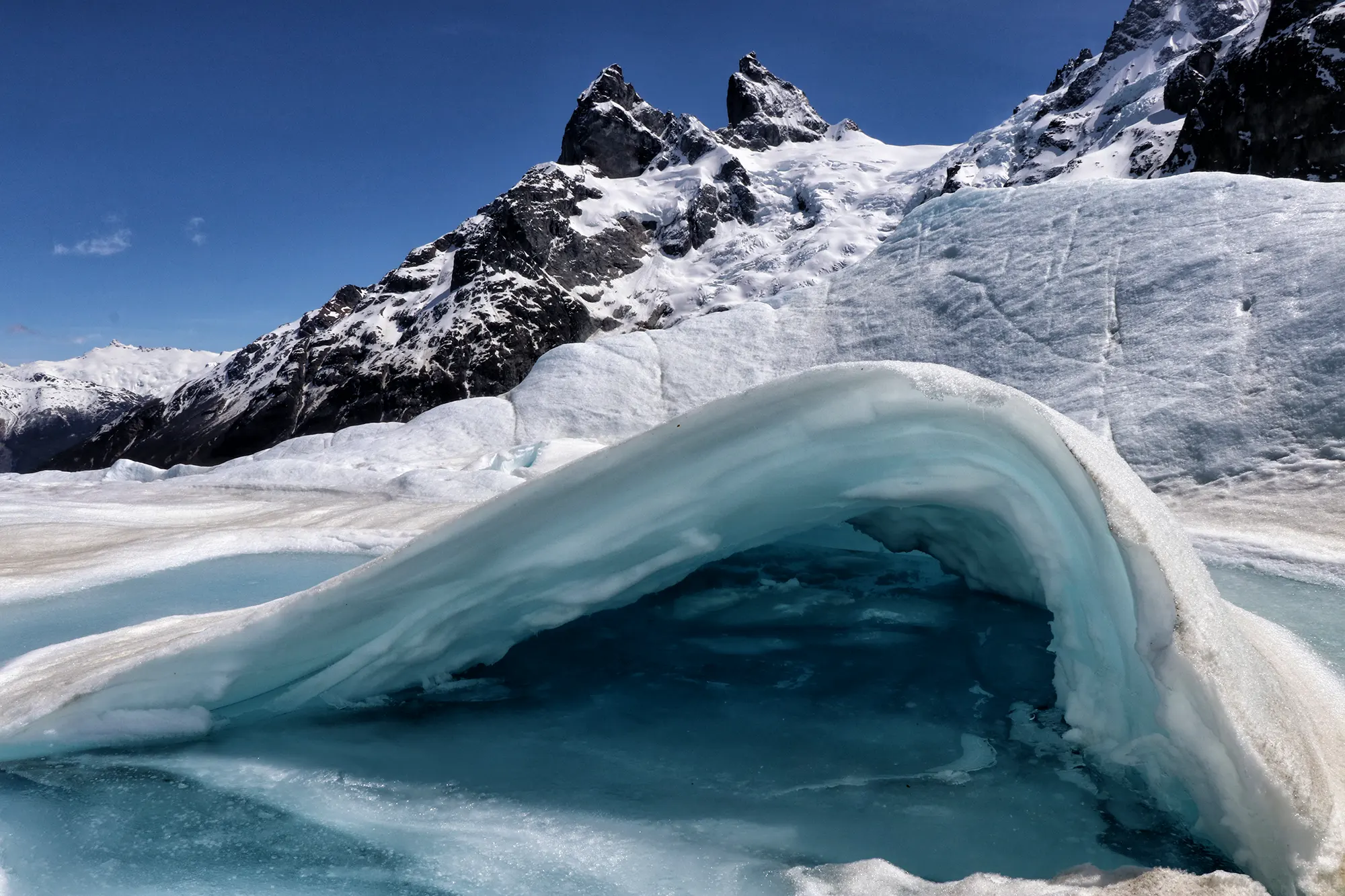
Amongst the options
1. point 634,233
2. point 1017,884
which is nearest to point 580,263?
point 634,233

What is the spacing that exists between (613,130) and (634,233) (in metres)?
17.4

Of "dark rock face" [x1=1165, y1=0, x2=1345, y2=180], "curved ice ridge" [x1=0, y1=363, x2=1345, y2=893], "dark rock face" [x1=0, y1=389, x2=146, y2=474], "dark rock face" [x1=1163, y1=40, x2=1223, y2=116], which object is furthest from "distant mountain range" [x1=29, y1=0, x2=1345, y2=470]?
A: "dark rock face" [x1=0, y1=389, x2=146, y2=474]

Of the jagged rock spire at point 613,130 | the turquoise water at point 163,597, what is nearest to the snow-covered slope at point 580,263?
the jagged rock spire at point 613,130

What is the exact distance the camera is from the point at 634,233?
339 feet

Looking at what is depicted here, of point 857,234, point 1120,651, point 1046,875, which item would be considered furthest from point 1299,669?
point 857,234

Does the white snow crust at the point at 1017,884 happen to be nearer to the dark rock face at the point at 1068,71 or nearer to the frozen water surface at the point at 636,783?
the frozen water surface at the point at 636,783

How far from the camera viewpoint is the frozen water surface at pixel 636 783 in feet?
7.02

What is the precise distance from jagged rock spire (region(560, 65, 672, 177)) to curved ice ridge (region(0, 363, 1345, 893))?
11350 centimetres

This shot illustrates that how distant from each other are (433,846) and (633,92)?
124700 mm

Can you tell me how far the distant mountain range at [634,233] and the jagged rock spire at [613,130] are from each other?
0.26 meters

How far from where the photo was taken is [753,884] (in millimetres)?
2027

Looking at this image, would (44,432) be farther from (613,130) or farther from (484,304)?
(613,130)

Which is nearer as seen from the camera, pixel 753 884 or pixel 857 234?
pixel 753 884

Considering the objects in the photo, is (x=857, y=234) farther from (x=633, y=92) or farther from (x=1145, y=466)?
(x=1145, y=466)
